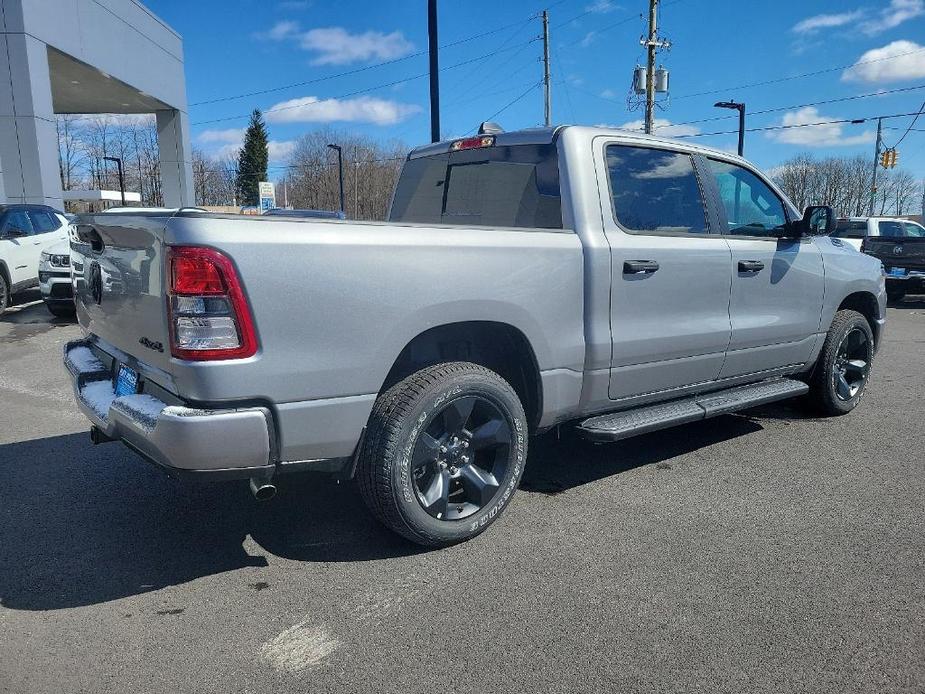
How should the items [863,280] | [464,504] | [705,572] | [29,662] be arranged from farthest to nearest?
[863,280], [464,504], [705,572], [29,662]

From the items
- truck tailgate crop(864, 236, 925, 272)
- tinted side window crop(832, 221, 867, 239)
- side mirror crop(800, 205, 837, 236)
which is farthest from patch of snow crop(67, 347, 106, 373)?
tinted side window crop(832, 221, 867, 239)

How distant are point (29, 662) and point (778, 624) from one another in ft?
8.83

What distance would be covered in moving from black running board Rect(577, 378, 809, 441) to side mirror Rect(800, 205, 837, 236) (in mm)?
1056

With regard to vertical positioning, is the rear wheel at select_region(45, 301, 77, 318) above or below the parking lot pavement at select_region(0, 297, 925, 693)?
above

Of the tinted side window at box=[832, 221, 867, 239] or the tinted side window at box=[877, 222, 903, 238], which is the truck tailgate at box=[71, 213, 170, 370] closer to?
the tinted side window at box=[832, 221, 867, 239]

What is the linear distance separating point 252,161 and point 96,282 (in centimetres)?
8366

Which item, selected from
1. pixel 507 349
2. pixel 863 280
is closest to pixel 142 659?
pixel 507 349

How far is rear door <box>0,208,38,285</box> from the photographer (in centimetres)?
1116

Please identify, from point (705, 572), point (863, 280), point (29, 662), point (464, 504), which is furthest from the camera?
point (863, 280)

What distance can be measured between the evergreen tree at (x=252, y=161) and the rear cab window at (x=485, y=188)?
79.8 meters

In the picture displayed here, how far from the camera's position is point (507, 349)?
3.68 m

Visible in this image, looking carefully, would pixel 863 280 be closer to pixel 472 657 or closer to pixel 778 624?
pixel 778 624

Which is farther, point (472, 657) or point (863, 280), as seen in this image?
point (863, 280)

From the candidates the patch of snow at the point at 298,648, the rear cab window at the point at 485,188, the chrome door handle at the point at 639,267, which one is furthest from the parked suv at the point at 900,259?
the patch of snow at the point at 298,648
